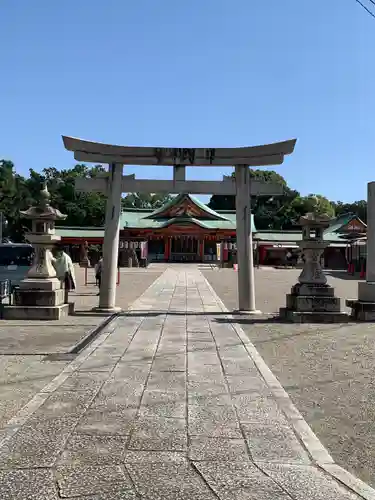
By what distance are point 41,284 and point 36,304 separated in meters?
0.46

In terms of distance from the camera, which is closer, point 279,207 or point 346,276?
point 346,276

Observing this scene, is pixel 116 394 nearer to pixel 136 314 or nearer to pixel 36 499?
pixel 36 499

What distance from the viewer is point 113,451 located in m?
3.48

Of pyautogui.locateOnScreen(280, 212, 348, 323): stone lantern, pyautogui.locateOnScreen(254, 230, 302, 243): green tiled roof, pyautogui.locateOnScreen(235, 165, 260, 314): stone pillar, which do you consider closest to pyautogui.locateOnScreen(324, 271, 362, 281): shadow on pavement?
pyautogui.locateOnScreen(254, 230, 302, 243): green tiled roof

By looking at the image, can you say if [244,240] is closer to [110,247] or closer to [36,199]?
[110,247]

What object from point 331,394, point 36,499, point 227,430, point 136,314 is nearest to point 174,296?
point 136,314

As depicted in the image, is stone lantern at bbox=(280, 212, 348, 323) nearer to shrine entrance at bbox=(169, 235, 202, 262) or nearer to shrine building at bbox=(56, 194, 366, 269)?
shrine building at bbox=(56, 194, 366, 269)

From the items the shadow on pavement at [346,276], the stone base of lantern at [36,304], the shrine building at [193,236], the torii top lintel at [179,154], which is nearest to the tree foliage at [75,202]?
the shrine building at [193,236]

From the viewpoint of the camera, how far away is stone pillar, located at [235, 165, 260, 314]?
1169 cm

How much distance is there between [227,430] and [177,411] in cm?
62

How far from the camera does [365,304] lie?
10.7 m

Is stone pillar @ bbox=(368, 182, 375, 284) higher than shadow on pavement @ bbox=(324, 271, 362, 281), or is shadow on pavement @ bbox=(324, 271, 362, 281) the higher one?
stone pillar @ bbox=(368, 182, 375, 284)

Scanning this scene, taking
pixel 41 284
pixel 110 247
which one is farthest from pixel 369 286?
pixel 41 284

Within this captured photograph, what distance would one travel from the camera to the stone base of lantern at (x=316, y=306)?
10.5 meters
